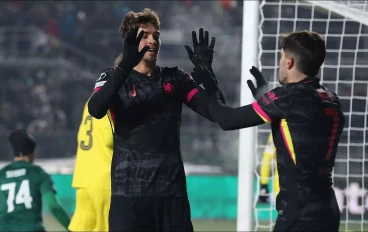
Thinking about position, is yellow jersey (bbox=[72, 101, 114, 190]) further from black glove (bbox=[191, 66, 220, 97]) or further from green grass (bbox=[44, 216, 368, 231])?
green grass (bbox=[44, 216, 368, 231])

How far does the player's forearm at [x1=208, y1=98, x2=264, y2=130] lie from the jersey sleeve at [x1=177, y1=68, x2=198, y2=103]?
0.78ft

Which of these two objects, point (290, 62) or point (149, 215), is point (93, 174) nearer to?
point (149, 215)

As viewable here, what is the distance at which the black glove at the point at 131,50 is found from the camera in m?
3.31

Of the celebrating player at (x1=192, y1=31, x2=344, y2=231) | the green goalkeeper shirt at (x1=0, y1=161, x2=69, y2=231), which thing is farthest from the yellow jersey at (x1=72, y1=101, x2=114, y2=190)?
the celebrating player at (x1=192, y1=31, x2=344, y2=231)

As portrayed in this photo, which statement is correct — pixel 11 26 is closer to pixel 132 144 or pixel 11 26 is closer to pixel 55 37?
pixel 55 37

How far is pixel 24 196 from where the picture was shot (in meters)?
5.14

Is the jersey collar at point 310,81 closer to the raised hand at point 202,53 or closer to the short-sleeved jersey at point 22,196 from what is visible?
the raised hand at point 202,53

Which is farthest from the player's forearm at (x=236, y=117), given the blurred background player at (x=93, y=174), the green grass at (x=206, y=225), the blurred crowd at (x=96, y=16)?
the blurred crowd at (x=96, y=16)

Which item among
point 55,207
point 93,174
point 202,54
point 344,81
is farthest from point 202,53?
point 344,81

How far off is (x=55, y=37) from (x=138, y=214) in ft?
38.3

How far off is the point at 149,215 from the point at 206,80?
0.66m

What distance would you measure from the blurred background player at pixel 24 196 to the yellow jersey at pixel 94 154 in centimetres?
35

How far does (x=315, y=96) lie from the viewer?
3.32 m

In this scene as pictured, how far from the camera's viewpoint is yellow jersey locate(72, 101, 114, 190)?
5352mm
